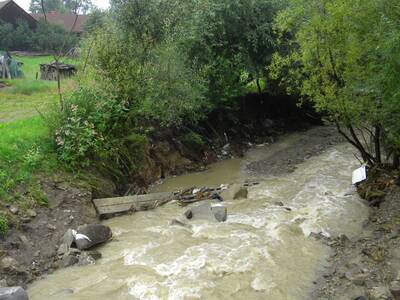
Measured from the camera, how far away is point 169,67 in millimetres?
17000

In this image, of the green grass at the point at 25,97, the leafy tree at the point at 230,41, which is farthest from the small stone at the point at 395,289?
the leafy tree at the point at 230,41

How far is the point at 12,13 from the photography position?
3975cm

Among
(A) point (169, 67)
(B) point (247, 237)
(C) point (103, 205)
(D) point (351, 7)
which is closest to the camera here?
(B) point (247, 237)

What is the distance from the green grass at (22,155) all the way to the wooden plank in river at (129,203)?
1875 millimetres

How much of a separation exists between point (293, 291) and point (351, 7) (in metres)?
7.94

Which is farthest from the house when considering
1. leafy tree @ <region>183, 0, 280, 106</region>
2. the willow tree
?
the willow tree

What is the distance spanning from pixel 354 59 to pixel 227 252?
6633 mm

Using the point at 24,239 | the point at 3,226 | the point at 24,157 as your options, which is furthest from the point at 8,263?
the point at 24,157

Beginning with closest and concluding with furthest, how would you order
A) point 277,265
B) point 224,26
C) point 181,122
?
point 277,265 < point 181,122 < point 224,26

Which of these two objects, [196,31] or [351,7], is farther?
[196,31]

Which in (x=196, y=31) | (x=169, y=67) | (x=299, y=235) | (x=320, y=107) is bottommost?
(x=299, y=235)

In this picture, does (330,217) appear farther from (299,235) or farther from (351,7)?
(351,7)

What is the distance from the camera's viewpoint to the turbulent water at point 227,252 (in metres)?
8.25

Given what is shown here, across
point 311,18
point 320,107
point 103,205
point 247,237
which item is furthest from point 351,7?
point 103,205
